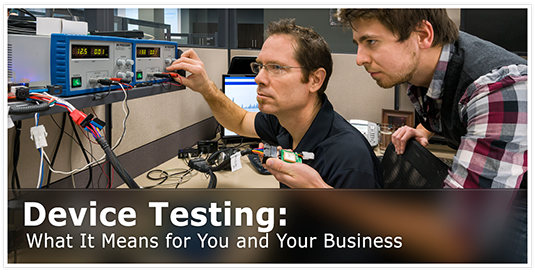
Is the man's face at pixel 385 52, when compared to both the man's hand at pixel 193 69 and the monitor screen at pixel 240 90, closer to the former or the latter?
the man's hand at pixel 193 69

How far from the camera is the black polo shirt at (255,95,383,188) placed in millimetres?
970

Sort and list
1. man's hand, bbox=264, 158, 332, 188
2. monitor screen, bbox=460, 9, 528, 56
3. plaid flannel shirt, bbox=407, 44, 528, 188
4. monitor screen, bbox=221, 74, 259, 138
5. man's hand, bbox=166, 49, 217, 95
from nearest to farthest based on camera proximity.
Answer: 1. plaid flannel shirt, bbox=407, 44, 528, 188
2. man's hand, bbox=264, 158, 332, 188
3. man's hand, bbox=166, 49, 217, 95
4. monitor screen, bbox=460, 9, 528, 56
5. monitor screen, bbox=221, 74, 259, 138

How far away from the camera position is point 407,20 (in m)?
0.88

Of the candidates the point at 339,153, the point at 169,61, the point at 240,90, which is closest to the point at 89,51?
the point at 169,61

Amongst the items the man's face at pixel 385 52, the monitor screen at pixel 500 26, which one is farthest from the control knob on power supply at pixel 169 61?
the monitor screen at pixel 500 26

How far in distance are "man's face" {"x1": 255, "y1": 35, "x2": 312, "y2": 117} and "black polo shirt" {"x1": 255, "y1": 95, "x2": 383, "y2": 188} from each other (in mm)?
94

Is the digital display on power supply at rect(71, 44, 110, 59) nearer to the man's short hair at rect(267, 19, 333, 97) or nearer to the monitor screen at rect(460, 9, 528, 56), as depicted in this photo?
the man's short hair at rect(267, 19, 333, 97)

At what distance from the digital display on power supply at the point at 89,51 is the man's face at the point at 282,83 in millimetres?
484

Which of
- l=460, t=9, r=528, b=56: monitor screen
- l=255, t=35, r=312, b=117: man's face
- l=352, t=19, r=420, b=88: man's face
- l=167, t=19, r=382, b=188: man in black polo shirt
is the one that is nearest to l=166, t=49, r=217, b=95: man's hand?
l=167, t=19, r=382, b=188: man in black polo shirt

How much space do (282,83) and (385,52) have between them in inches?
14.4

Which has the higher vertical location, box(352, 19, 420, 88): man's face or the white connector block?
box(352, 19, 420, 88): man's face

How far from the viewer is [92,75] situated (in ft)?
2.76

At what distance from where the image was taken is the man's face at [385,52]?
90 centimetres
